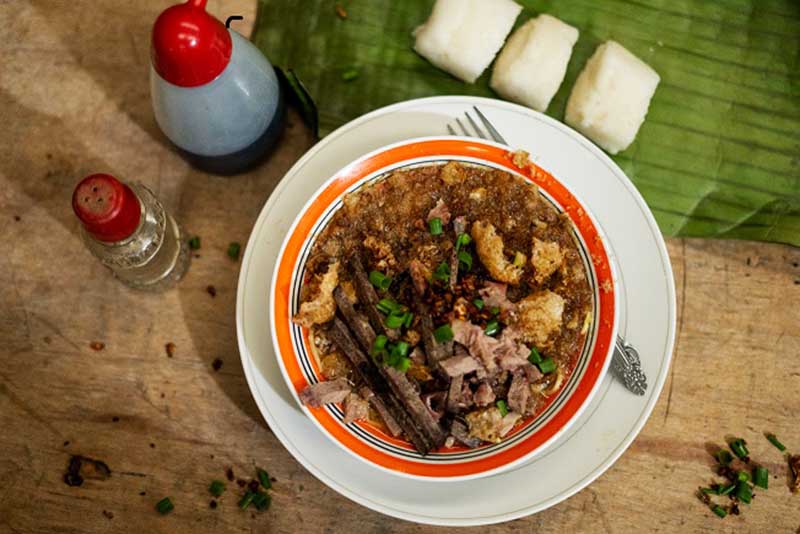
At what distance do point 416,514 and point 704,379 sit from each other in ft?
4.48

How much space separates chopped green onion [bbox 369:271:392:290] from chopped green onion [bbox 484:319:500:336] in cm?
37

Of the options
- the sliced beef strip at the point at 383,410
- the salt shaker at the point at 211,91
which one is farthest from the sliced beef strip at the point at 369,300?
the salt shaker at the point at 211,91

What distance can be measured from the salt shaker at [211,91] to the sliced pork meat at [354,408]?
1.08m

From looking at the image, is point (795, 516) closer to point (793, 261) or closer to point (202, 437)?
point (793, 261)

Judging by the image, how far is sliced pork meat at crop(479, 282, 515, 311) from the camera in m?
2.25

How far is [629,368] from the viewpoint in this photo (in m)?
2.52

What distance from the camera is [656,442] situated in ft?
9.30

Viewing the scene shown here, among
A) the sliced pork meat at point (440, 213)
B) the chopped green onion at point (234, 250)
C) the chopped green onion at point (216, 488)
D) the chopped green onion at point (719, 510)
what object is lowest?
the chopped green onion at point (216, 488)

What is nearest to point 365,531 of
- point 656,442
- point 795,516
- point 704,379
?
point 656,442

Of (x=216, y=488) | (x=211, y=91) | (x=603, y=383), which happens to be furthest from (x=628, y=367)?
(x=211, y=91)

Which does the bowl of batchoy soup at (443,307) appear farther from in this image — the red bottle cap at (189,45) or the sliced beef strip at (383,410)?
the red bottle cap at (189,45)

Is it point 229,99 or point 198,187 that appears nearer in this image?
point 229,99

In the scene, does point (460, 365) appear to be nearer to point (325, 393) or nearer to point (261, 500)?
point (325, 393)

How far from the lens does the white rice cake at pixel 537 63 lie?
108 inches
